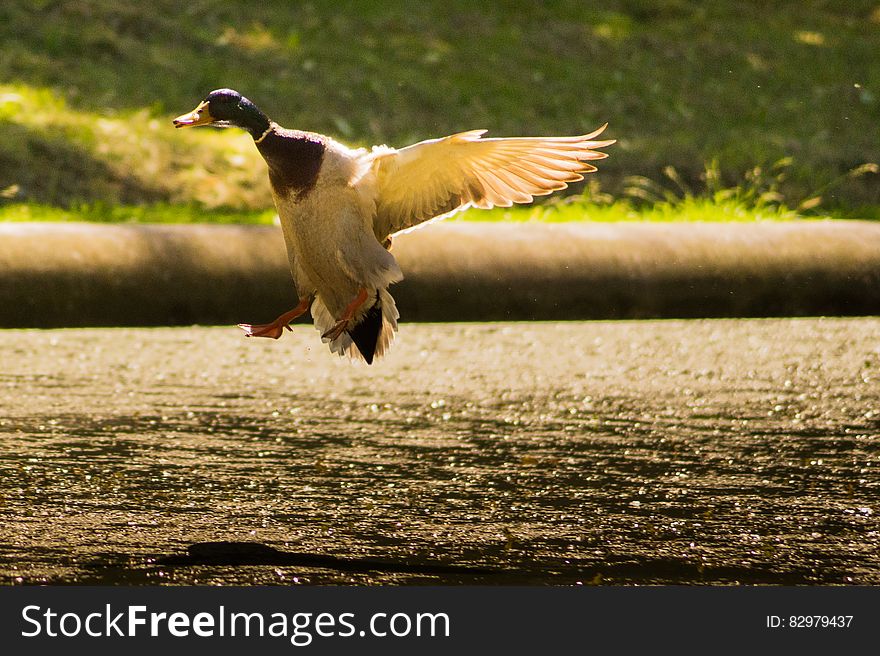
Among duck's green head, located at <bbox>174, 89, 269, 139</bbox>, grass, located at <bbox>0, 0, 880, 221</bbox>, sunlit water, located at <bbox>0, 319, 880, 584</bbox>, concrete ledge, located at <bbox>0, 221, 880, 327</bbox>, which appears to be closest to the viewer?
sunlit water, located at <bbox>0, 319, 880, 584</bbox>

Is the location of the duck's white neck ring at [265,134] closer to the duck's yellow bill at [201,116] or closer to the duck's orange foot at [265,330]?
the duck's yellow bill at [201,116]

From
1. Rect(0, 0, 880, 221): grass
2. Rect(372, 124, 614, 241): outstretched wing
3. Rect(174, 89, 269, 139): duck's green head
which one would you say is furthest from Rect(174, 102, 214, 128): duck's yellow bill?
Rect(0, 0, 880, 221): grass

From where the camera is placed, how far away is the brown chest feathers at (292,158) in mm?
3568

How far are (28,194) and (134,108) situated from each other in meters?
1.34

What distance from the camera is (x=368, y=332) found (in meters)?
4.04

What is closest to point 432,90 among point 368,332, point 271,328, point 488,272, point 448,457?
point 488,272

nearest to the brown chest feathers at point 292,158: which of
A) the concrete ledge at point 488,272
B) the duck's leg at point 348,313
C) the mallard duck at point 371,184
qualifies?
the mallard duck at point 371,184

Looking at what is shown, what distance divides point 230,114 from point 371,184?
0.38 m

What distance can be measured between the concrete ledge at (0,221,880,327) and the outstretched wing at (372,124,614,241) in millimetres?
1597

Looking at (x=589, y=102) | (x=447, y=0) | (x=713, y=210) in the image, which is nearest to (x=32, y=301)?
(x=713, y=210)

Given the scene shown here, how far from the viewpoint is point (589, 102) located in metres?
10.4

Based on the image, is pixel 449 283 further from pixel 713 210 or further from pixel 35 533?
A: pixel 35 533

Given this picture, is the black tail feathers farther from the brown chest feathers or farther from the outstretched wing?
the brown chest feathers

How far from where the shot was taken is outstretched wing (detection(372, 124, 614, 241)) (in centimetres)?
371
